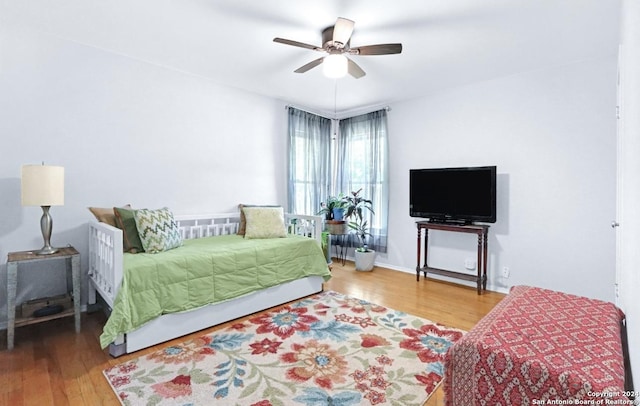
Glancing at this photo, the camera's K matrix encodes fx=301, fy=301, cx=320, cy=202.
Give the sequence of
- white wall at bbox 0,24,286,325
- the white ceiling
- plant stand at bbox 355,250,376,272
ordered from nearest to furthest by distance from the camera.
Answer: the white ceiling < white wall at bbox 0,24,286,325 < plant stand at bbox 355,250,376,272

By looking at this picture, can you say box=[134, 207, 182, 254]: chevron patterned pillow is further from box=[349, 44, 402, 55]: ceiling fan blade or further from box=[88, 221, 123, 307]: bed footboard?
box=[349, 44, 402, 55]: ceiling fan blade

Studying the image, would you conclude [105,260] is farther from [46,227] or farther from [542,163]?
[542,163]

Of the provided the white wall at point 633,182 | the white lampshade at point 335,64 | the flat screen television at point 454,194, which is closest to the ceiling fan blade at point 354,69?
the white lampshade at point 335,64

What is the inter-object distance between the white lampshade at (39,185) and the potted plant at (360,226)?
3.31 meters

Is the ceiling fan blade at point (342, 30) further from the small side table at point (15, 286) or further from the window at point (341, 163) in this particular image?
the small side table at point (15, 286)

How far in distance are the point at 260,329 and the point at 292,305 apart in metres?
0.58

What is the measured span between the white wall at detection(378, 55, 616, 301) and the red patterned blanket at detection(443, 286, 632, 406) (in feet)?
6.06

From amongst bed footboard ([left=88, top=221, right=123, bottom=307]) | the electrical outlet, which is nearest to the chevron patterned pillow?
bed footboard ([left=88, top=221, right=123, bottom=307])

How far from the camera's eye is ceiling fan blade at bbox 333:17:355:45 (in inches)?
82.3

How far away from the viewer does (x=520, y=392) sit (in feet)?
3.52

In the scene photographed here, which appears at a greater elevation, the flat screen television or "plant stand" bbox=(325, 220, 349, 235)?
the flat screen television

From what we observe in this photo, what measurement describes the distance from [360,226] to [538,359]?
139 inches

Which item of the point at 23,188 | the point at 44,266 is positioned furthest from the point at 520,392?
the point at 44,266

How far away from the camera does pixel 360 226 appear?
15.1 feet
